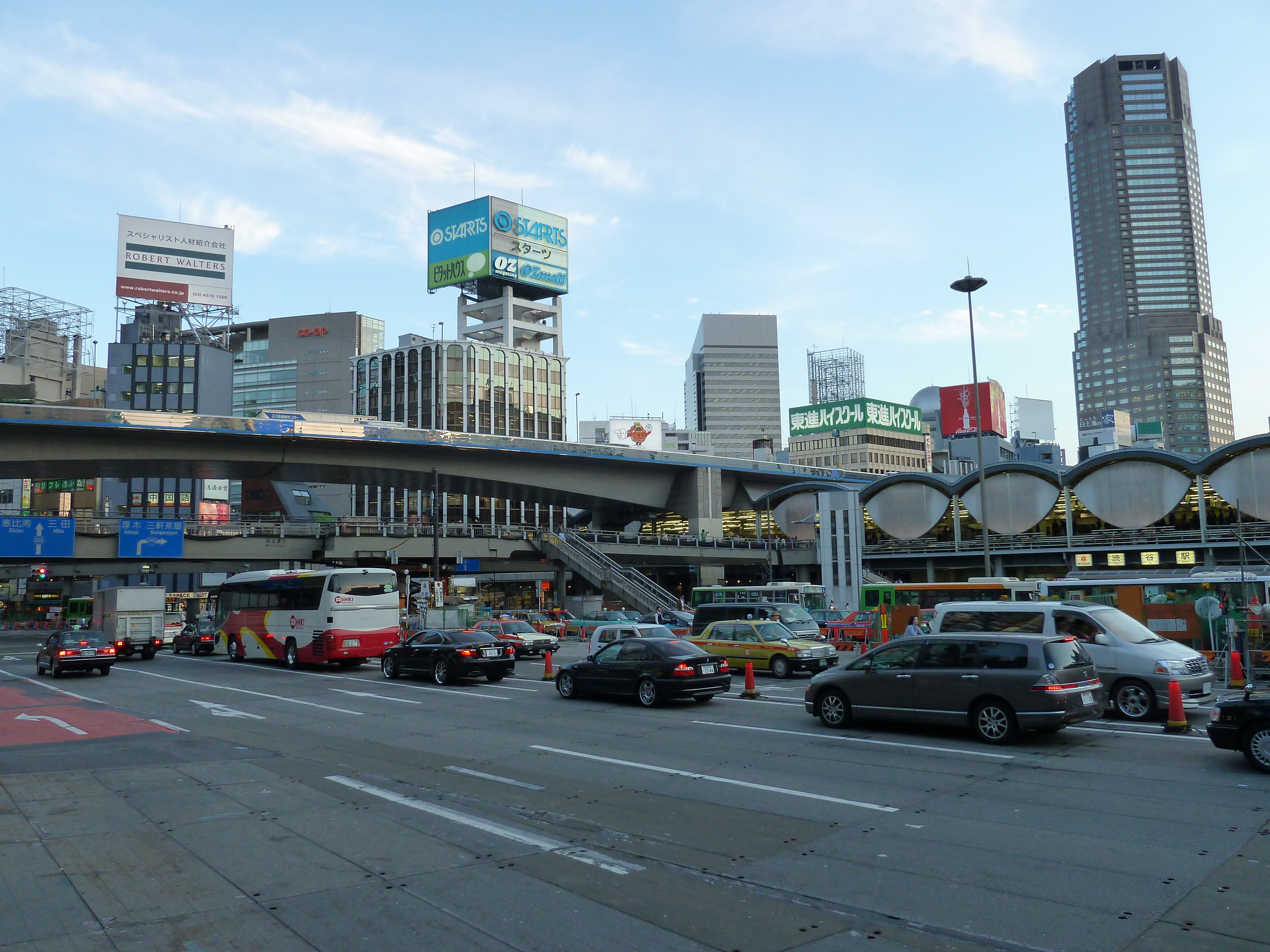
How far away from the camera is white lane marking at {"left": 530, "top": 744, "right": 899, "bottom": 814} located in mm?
10430

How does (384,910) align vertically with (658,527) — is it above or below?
below

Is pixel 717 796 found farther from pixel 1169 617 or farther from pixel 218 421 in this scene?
pixel 218 421

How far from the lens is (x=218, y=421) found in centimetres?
5172

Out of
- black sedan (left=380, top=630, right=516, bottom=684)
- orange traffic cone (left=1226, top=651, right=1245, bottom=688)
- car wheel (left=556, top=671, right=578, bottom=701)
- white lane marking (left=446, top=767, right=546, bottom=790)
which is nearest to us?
white lane marking (left=446, top=767, right=546, bottom=790)

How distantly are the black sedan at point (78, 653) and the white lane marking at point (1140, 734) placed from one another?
2745 centimetres

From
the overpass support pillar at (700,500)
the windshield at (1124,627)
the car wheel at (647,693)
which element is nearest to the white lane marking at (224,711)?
the car wheel at (647,693)

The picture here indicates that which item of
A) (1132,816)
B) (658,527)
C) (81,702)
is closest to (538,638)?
(81,702)

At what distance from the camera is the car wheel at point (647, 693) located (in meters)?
19.1

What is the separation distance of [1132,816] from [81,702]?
22.1m

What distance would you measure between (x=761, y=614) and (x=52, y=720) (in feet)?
64.5

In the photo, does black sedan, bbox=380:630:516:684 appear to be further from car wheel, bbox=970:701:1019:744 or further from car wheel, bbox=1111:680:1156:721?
car wheel, bbox=1111:680:1156:721

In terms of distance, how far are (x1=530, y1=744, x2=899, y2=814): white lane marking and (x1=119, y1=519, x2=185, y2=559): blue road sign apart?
4306 centimetres

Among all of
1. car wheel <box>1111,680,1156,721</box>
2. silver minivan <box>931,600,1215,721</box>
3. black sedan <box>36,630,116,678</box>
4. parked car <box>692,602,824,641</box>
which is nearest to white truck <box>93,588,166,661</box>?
black sedan <box>36,630,116,678</box>

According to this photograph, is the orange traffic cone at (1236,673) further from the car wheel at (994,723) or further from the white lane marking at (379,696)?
the white lane marking at (379,696)
